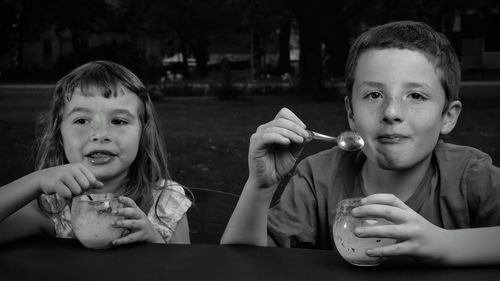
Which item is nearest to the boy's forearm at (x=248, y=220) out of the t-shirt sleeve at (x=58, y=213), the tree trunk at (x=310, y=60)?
the t-shirt sleeve at (x=58, y=213)

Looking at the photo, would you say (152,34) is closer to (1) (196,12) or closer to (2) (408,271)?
(1) (196,12)

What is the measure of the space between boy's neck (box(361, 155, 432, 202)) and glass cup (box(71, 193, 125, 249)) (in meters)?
0.76

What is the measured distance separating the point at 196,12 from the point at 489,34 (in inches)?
605

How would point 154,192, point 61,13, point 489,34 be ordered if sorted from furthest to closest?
point 489,34
point 61,13
point 154,192

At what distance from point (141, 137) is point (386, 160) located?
917 mm

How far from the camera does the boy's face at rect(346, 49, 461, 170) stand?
1.66 metres

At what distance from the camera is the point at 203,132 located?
9.39m

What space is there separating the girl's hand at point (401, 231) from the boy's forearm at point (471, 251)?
0.8 inches

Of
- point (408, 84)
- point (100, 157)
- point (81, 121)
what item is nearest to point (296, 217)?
point (408, 84)

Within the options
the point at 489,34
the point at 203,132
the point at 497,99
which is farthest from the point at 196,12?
the point at 203,132

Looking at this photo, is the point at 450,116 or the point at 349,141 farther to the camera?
the point at 450,116

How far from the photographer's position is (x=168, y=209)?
→ 2.23m

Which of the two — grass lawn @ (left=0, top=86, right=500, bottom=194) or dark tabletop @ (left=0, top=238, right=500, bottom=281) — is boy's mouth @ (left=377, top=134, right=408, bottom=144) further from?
grass lawn @ (left=0, top=86, right=500, bottom=194)

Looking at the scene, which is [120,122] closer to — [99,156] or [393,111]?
[99,156]
